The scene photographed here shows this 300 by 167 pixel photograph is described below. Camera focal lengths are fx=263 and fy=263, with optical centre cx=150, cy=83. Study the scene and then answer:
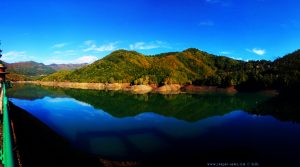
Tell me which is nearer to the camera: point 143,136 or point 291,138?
point 291,138

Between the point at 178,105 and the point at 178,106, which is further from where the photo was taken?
the point at 178,105

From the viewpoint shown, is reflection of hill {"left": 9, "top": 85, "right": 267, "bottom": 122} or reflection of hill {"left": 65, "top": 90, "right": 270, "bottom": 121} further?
reflection of hill {"left": 9, "top": 85, "right": 267, "bottom": 122}

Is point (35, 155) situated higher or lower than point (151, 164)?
higher

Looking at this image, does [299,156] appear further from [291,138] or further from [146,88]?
[146,88]

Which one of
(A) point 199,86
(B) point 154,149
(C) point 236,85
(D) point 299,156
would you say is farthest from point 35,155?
(A) point 199,86

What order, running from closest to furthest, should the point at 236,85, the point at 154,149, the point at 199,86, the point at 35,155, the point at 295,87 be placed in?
1. the point at 35,155
2. the point at 154,149
3. the point at 295,87
4. the point at 236,85
5. the point at 199,86

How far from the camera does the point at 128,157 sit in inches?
1206

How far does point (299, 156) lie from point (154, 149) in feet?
55.1

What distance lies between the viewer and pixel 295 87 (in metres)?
97.6

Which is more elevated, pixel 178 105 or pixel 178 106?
pixel 178 105

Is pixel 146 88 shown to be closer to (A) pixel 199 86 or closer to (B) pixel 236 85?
(A) pixel 199 86

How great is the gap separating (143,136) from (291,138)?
881 inches

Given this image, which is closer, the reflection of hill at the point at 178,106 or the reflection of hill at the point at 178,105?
the reflection of hill at the point at 178,106

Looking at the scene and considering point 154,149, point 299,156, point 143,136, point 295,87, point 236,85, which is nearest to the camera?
point 299,156
